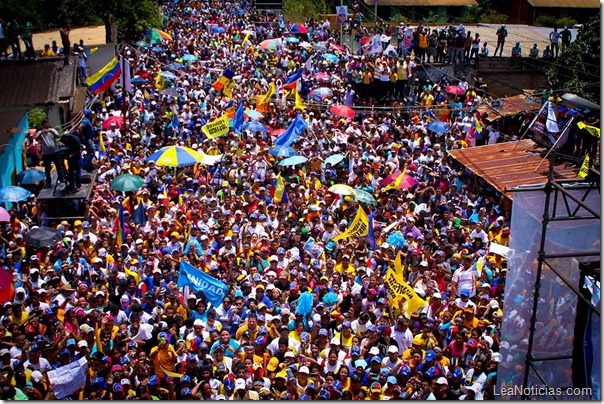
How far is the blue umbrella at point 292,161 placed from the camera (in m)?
17.7

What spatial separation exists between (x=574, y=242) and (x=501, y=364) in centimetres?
181

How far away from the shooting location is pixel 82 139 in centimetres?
1767

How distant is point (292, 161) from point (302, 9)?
27496mm

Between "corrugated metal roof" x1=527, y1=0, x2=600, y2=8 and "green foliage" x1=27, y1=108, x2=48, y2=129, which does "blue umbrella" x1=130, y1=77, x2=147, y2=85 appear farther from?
"corrugated metal roof" x1=527, y1=0, x2=600, y2=8

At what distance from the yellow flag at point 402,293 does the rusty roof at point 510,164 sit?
543cm

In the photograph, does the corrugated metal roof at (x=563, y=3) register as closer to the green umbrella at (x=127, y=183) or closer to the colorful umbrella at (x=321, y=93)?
the colorful umbrella at (x=321, y=93)

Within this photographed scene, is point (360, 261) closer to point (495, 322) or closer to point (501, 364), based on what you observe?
point (495, 322)

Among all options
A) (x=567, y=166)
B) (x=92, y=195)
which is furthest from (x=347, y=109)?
(x=92, y=195)

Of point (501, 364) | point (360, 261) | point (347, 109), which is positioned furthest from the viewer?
point (347, 109)

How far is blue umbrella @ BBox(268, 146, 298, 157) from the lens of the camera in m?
18.1

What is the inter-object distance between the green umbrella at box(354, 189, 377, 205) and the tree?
31.1ft

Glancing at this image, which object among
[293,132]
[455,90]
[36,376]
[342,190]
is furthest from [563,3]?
[36,376]

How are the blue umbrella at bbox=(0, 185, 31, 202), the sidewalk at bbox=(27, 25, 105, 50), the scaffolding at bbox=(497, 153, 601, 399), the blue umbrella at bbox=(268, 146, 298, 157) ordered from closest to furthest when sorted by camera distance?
1. the scaffolding at bbox=(497, 153, 601, 399)
2. the blue umbrella at bbox=(0, 185, 31, 202)
3. the blue umbrella at bbox=(268, 146, 298, 157)
4. the sidewalk at bbox=(27, 25, 105, 50)

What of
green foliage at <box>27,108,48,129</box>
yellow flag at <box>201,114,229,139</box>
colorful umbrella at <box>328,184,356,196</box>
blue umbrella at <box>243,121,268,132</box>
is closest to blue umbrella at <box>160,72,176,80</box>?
green foliage at <box>27,108,48,129</box>
